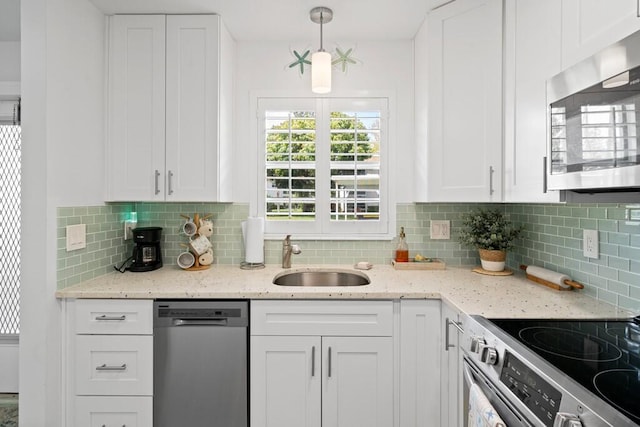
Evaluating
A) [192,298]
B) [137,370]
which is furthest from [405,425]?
[137,370]

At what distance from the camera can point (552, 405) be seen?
2.85ft

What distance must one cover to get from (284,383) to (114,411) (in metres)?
0.85

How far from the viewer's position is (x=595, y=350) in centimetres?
108

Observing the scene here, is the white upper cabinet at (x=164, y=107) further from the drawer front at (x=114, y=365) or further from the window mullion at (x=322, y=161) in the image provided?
the drawer front at (x=114, y=365)

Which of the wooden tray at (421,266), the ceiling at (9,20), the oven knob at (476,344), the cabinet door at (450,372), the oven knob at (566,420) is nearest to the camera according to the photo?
the oven knob at (566,420)

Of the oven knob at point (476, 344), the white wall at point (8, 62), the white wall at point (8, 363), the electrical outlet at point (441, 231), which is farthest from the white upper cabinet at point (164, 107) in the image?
the oven knob at point (476, 344)

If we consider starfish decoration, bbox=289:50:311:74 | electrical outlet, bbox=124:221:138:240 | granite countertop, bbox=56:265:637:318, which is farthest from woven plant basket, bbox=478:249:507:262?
electrical outlet, bbox=124:221:138:240

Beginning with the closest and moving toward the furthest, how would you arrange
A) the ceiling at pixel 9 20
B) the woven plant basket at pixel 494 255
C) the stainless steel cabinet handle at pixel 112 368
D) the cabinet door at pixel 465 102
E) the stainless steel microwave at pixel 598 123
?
the stainless steel microwave at pixel 598 123, the stainless steel cabinet handle at pixel 112 368, the cabinet door at pixel 465 102, the ceiling at pixel 9 20, the woven plant basket at pixel 494 255

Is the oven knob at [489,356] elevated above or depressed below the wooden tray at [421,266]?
below

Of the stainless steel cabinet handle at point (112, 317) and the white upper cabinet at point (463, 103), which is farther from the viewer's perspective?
the white upper cabinet at point (463, 103)

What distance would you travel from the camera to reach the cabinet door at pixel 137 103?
2.05 m

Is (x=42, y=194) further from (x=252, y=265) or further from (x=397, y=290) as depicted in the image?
(x=397, y=290)

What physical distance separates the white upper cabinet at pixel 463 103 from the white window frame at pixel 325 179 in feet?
1.17

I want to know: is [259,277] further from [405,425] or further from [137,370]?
[405,425]
